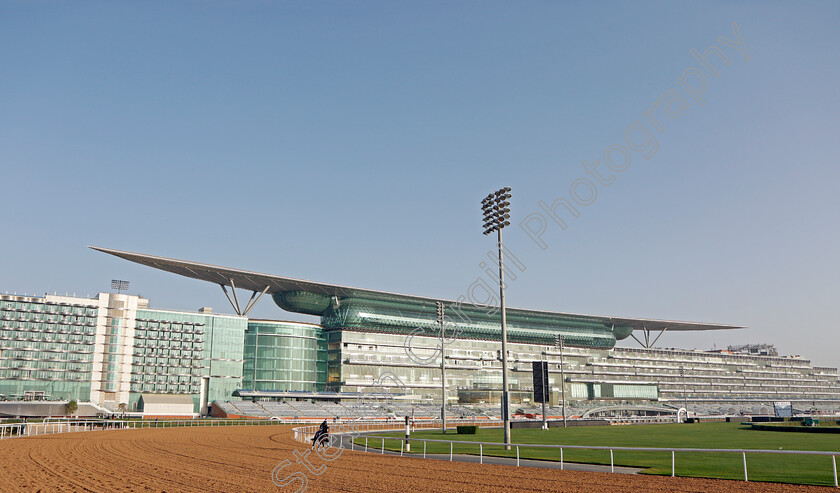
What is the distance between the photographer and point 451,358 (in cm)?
12269

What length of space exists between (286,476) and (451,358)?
346 ft

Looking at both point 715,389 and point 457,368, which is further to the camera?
point 715,389

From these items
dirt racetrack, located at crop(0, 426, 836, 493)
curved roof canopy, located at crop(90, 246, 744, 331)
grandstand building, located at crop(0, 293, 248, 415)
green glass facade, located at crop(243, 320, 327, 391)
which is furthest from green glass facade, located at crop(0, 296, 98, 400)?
dirt racetrack, located at crop(0, 426, 836, 493)

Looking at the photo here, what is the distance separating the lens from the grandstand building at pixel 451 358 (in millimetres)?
103688

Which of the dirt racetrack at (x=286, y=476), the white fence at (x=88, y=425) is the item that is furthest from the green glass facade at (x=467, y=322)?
the dirt racetrack at (x=286, y=476)

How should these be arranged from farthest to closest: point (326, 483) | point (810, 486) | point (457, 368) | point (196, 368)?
point (457, 368) → point (196, 368) → point (326, 483) → point (810, 486)

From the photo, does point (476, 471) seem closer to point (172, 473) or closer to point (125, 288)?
point (172, 473)

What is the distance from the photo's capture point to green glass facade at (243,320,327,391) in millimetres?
103000

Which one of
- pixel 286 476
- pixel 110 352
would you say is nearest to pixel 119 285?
pixel 110 352

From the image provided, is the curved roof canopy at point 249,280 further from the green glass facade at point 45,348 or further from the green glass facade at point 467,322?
the green glass facade at point 45,348

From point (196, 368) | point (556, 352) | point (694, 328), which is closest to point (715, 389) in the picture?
point (694, 328)

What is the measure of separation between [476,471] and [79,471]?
1245cm

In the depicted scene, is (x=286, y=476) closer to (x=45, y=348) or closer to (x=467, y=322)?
(x=45, y=348)

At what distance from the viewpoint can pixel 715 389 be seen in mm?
157625
